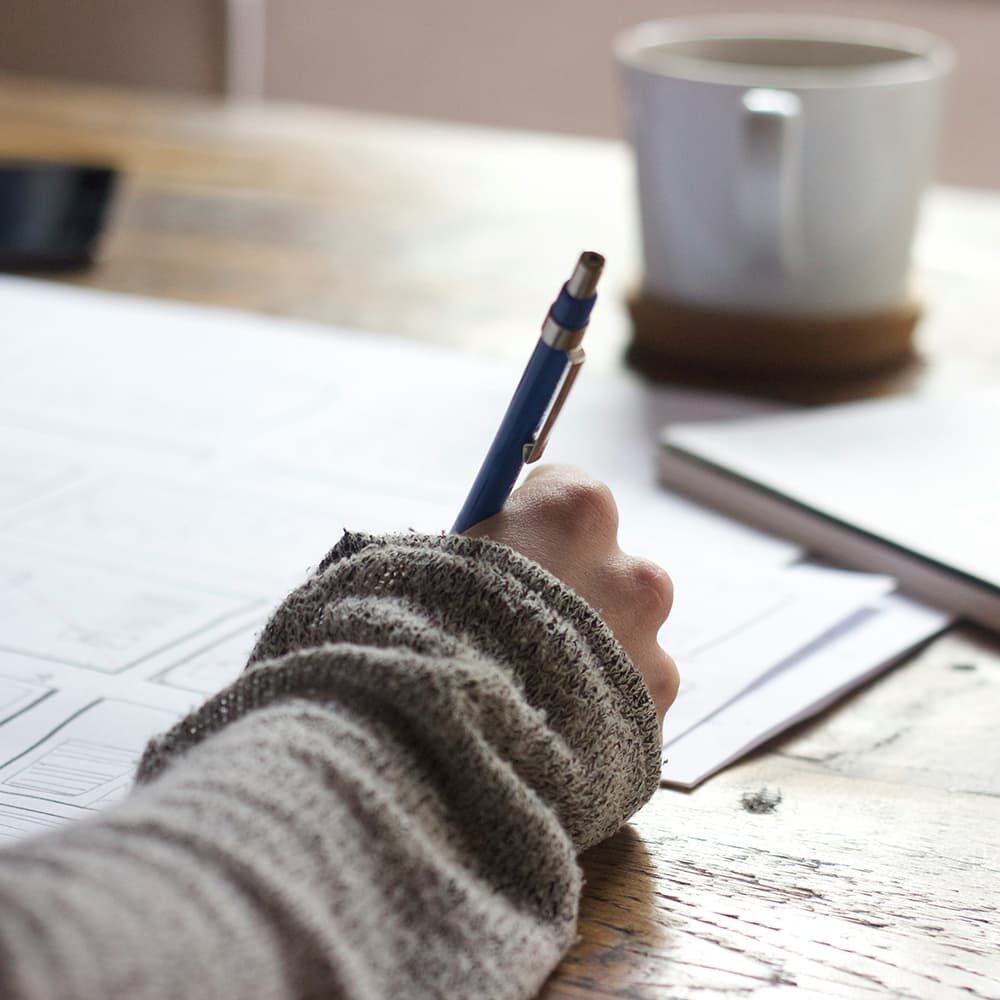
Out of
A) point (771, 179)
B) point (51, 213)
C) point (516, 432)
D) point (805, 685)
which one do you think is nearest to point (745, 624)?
point (805, 685)

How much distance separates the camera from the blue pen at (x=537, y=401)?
0.37 meters

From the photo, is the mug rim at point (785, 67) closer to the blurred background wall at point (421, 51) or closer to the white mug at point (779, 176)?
the white mug at point (779, 176)

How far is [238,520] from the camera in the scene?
572 millimetres

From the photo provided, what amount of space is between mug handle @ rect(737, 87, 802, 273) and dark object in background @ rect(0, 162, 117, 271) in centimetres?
45

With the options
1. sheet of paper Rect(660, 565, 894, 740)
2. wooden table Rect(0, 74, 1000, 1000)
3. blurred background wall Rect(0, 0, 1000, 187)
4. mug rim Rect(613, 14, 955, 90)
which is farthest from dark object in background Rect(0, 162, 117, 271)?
blurred background wall Rect(0, 0, 1000, 187)

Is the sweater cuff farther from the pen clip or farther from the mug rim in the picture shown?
the mug rim

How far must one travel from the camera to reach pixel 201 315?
2.81 feet

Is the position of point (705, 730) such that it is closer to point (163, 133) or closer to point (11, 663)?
point (11, 663)

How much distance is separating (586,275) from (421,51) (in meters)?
2.07

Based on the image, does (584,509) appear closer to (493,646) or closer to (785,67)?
(493,646)

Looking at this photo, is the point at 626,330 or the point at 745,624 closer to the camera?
the point at 745,624

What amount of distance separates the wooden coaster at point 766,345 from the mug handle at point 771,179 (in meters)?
0.04

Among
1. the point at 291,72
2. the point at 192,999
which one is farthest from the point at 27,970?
the point at 291,72

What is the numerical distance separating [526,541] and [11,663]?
175 millimetres
